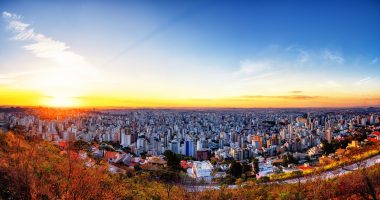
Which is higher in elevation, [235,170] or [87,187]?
[87,187]

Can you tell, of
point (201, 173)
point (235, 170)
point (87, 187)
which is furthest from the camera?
point (235, 170)

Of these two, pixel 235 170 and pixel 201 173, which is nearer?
pixel 201 173

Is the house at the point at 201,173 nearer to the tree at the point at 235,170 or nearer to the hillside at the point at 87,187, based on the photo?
the tree at the point at 235,170

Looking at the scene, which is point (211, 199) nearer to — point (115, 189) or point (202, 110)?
point (115, 189)

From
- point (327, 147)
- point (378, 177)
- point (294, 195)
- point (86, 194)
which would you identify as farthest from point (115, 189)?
point (327, 147)

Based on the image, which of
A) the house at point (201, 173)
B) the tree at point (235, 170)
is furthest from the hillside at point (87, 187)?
the tree at point (235, 170)

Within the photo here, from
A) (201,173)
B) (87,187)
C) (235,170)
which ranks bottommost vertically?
(235,170)

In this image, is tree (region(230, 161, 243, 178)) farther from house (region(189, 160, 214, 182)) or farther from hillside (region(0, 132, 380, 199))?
hillside (region(0, 132, 380, 199))

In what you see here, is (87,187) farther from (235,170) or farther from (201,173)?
(235,170)

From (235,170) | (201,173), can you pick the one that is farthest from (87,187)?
(235,170)

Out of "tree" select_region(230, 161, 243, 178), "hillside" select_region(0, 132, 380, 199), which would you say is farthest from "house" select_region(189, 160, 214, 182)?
"hillside" select_region(0, 132, 380, 199)

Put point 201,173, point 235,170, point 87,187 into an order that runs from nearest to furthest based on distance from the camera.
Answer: point 87,187 < point 201,173 < point 235,170
